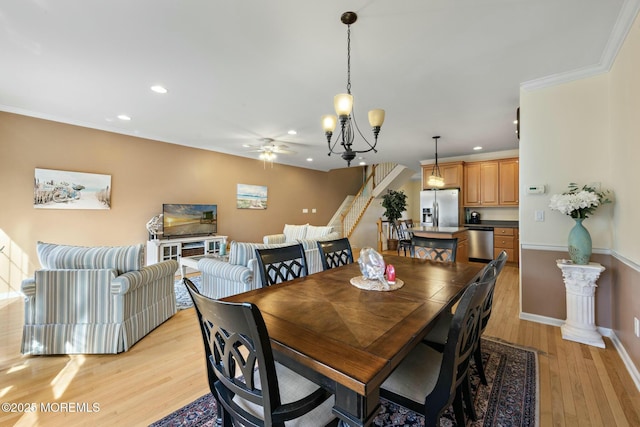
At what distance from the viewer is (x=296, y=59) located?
245 centimetres

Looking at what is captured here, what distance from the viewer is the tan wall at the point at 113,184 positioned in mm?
3752

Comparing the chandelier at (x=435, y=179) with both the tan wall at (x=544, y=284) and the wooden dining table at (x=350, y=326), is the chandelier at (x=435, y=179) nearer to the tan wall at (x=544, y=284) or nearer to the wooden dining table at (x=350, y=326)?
the tan wall at (x=544, y=284)

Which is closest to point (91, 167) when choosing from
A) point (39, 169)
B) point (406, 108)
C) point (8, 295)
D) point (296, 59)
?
point (39, 169)

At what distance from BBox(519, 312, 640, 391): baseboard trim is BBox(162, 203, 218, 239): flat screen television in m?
5.52

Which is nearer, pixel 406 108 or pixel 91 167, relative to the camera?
pixel 406 108

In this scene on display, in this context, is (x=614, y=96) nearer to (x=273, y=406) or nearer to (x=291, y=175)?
(x=273, y=406)

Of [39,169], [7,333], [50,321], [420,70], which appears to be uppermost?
[420,70]

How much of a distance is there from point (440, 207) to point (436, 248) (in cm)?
385

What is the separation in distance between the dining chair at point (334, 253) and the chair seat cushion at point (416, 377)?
110 centimetres

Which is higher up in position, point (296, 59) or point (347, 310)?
point (296, 59)

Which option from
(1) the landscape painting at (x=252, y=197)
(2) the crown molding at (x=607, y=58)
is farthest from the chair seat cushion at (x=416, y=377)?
(1) the landscape painting at (x=252, y=197)

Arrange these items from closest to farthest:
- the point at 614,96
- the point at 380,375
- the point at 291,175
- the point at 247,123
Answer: the point at 380,375
the point at 614,96
the point at 247,123
the point at 291,175

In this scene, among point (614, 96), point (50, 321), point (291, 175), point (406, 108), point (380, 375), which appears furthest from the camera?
point (291, 175)

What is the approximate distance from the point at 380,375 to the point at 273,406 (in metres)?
0.36
